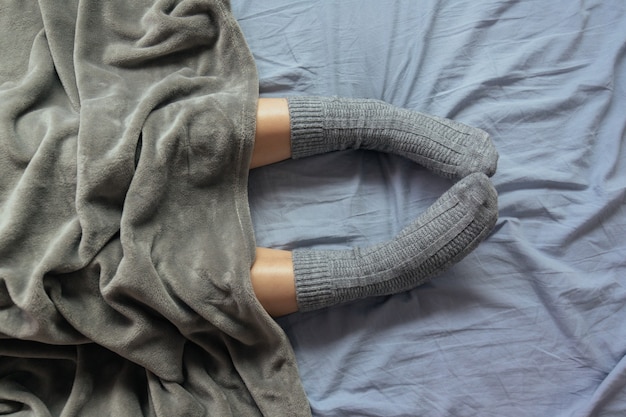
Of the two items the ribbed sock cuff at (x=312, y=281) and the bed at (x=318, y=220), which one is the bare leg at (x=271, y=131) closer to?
the bed at (x=318, y=220)

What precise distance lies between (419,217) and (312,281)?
209 millimetres

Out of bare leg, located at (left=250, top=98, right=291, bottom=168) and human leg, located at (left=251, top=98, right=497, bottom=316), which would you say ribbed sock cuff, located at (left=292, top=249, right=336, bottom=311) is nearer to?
human leg, located at (left=251, top=98, right=497, bottom=316)

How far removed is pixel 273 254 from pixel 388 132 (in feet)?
0.92

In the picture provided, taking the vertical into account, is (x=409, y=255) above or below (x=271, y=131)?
below

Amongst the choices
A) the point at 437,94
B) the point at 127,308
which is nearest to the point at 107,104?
the point at 127,308

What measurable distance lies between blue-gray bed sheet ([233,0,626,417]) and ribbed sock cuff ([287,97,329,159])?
46 mm

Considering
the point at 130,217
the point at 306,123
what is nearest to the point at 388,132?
the point at 306,123

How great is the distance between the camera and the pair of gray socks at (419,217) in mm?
837

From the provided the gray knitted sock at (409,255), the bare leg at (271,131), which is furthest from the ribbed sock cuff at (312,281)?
the bare leg at (271,131)

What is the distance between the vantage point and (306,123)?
34.2 inches

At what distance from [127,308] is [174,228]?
0.14 m

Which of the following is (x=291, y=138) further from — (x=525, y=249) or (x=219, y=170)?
(x=525, y=249)

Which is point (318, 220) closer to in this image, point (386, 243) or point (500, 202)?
point (386, 243)

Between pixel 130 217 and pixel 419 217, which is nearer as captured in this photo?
pixel 130 217
